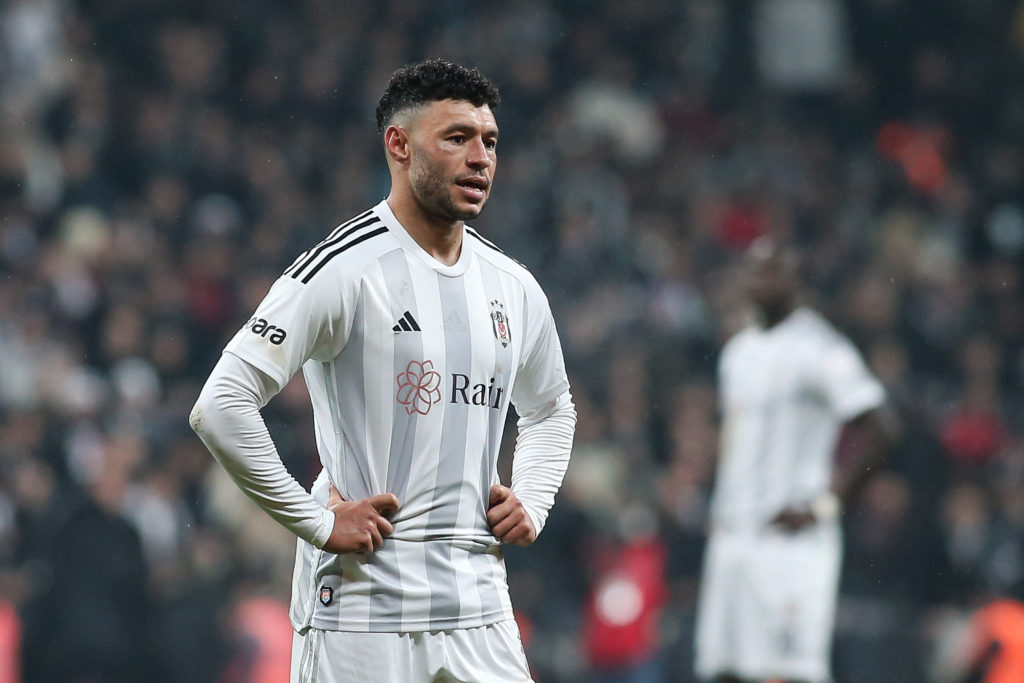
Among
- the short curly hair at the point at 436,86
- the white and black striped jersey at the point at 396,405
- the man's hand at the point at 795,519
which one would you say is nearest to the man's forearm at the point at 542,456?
the white and black striped jersey at the point at 396,405

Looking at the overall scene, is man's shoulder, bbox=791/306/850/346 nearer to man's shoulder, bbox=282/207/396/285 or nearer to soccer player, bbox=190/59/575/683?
soccer player, bbox=190/59/575/683

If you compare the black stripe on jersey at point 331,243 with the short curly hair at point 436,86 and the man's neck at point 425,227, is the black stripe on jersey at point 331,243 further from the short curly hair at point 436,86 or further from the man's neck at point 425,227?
the short curly hair at point 436,86

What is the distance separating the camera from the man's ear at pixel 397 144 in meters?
3.40

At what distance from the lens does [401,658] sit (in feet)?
10.6

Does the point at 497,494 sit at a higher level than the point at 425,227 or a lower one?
lower

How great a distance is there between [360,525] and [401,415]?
258mm

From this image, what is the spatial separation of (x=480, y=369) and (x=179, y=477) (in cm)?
539

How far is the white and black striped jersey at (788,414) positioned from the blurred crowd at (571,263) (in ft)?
6.93

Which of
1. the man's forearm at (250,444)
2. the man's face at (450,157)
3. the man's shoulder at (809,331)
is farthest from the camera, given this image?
the man's shoulder at (809,331)

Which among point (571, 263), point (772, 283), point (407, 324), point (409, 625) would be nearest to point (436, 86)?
point (407, 324)

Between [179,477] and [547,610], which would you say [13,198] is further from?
[547,610]

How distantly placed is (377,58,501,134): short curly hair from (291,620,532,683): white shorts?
3.93 feet

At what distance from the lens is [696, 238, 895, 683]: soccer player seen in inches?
244

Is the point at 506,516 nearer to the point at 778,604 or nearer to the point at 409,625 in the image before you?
the point at 409,625
